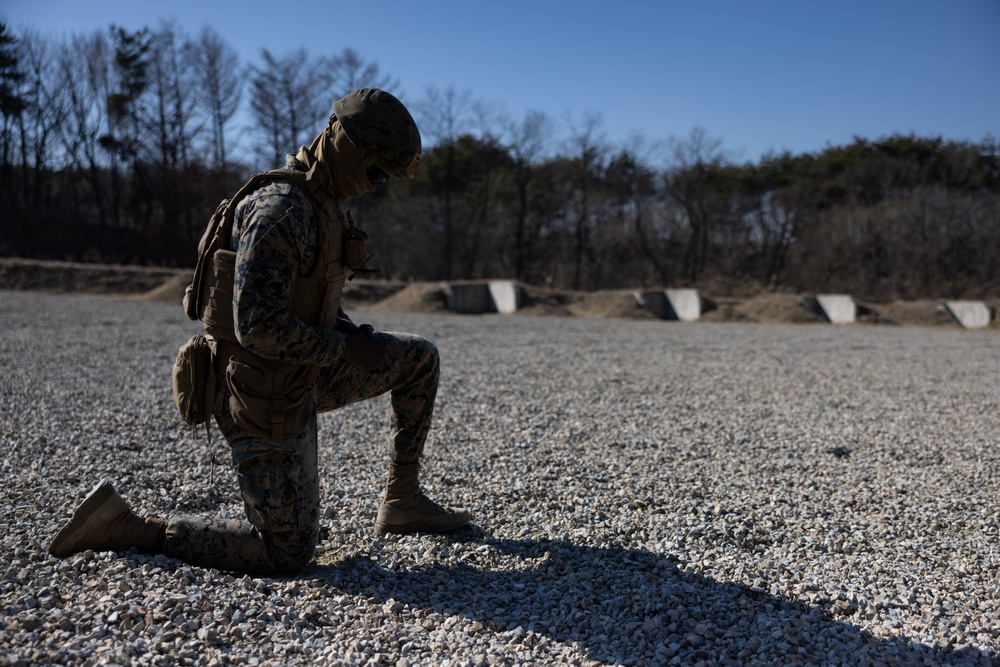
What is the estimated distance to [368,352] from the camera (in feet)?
9.23

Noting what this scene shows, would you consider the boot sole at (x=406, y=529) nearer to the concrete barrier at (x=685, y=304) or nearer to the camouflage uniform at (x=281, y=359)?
the camouflage uniform at (x=281, y=359)

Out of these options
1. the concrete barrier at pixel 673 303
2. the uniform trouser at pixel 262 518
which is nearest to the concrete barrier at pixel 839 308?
the concrete barrier at pixel 673 303

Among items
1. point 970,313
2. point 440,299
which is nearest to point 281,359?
point 440,299

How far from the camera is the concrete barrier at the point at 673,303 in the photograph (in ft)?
68.1

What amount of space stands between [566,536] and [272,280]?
1764mm

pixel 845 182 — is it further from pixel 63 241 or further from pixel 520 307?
pixel 63 241

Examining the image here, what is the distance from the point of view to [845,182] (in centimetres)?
3272

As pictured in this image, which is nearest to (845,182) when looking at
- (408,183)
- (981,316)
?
(981,316)

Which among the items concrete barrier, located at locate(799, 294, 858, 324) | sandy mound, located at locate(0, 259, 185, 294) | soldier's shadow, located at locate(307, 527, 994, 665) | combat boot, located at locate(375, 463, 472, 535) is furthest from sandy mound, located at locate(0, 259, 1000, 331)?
soldier's shadow, located at locate(307, 527, 994, 665)

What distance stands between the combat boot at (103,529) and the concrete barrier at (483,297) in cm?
1745

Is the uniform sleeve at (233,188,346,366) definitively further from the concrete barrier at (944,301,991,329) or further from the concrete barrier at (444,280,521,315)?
the concrete barrier at (944,301,991,329)

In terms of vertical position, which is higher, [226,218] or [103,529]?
[226,218]

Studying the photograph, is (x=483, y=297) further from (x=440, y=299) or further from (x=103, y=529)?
(x=103, y=529)

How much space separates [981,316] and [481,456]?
1951 cm
